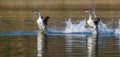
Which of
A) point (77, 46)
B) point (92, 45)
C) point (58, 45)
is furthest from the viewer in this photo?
point (58, 45)

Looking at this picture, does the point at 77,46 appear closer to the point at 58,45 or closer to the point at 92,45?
the point at 92,45

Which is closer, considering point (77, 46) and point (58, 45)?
point (77, 46)

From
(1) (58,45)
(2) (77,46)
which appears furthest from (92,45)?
(1) (58,45)

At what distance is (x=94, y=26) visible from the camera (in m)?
→ 29.9

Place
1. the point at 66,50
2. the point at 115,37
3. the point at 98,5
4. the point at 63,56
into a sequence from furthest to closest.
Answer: the point at 98,5 → the point at 115,37 → the point at 66,50 → the point at 63,56

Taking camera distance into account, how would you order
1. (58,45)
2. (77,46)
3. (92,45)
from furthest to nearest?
(58,45), (92,45), (77,46)

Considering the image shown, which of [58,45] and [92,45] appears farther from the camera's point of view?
[58,45]

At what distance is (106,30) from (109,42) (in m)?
6.54

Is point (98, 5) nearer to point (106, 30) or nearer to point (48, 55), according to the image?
point (106, 30)

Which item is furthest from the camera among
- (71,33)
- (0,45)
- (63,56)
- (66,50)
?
(71,33)

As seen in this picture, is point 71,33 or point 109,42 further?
point 71,33

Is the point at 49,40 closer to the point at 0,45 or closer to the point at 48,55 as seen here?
the point at 0,45

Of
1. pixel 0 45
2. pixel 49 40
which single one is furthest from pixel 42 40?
pixel 0 45

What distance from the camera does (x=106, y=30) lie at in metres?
31.8
